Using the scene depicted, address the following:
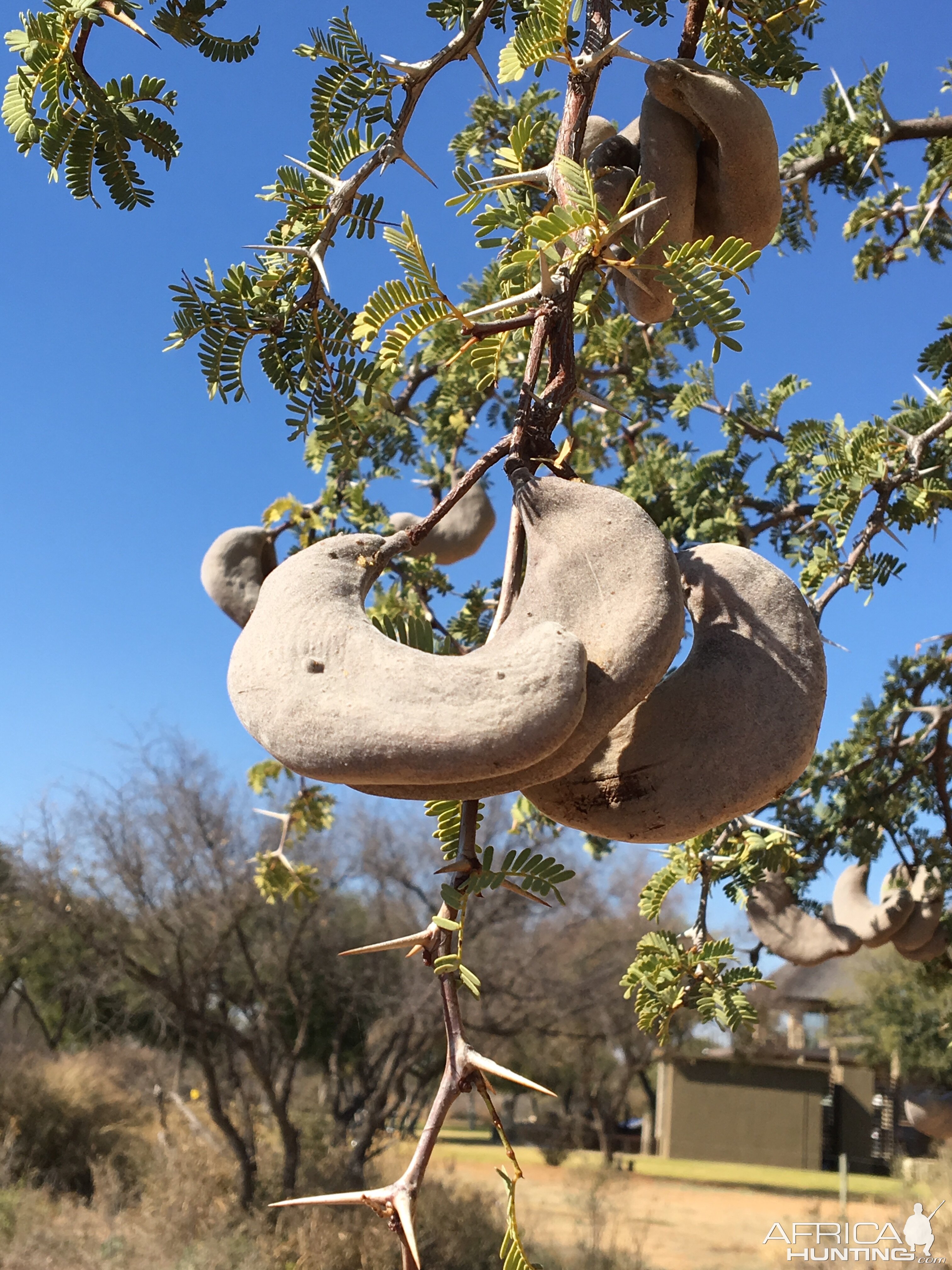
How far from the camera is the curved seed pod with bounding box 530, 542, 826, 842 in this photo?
104 cm

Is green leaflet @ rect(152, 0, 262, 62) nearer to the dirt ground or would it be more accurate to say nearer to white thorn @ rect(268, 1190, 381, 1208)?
white thorn @ rect(268, 1190, 381, 1208)

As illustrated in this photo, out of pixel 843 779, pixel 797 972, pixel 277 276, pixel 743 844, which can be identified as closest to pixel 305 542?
pixel 743 844

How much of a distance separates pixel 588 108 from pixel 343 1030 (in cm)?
1514

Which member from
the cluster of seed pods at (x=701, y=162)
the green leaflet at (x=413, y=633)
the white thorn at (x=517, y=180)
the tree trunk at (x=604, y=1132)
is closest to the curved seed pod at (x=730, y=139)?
the cluster of seed pods at (x=701, y=162)

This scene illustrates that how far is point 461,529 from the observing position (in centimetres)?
330

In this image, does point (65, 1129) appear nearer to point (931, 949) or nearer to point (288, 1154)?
point (288, 1154)

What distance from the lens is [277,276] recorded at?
155 centimetres

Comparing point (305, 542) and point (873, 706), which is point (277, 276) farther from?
point (873, 706)

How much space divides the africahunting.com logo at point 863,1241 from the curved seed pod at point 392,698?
20.2 feet

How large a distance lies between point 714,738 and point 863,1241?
10.7m

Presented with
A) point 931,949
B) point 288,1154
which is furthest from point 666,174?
point 288,1154

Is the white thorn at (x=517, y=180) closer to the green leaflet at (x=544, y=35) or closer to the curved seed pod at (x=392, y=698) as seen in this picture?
the green leaflet at (x=544, y=35)

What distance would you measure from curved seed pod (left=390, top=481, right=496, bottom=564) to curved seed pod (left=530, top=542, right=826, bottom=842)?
2.11 meters

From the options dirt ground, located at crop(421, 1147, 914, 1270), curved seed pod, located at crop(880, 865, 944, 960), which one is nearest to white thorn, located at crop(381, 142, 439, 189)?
curved seed pod, located at crop(880, 865, 944, 960)
